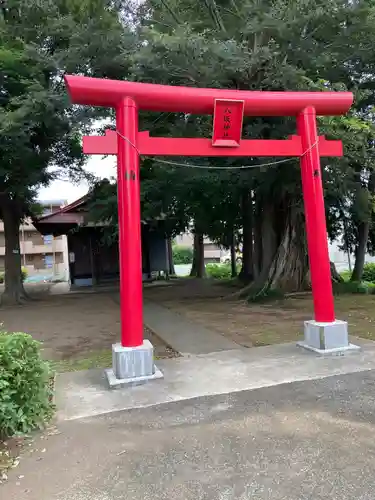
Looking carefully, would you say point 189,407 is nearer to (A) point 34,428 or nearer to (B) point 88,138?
(A) point 34,428

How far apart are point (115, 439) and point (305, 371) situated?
2.69 m

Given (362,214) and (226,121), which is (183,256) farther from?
(226,121)

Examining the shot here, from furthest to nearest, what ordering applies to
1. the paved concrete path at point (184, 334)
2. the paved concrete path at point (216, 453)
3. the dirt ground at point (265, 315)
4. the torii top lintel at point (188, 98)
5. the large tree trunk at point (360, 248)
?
the large tree trunk at point (360, 248), the dirt ground at point (265, 315), the paved concrete path at point (184, 334), the torii top lintel at point (188, 98), the paved concrete path at point (216, 453)

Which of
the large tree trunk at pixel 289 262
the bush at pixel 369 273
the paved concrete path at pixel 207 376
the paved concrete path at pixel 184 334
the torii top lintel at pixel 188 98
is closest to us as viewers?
the paved concrete path at pixel 207 376

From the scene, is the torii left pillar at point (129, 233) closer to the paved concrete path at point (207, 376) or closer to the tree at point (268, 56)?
the paved concrete path at point (207, 376)

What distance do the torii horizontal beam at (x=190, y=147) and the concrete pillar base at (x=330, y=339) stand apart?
2.62 metres

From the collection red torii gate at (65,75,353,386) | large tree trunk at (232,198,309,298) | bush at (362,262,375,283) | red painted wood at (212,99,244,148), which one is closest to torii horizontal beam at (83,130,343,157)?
red torii gate at (65,75,353,386)

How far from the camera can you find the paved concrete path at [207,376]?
14.9ft

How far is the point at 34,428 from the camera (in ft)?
12.7

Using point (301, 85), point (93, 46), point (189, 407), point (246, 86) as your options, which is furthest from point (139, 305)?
point (93, 46)

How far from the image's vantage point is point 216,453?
327 cm

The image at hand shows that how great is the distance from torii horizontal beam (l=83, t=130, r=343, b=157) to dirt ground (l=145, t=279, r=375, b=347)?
3114 mm

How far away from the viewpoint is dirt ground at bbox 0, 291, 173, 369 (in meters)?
7.27

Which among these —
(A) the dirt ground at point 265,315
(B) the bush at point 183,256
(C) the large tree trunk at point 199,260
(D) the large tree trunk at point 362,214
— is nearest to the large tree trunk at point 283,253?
(A) the dirt ground at point 265,315
